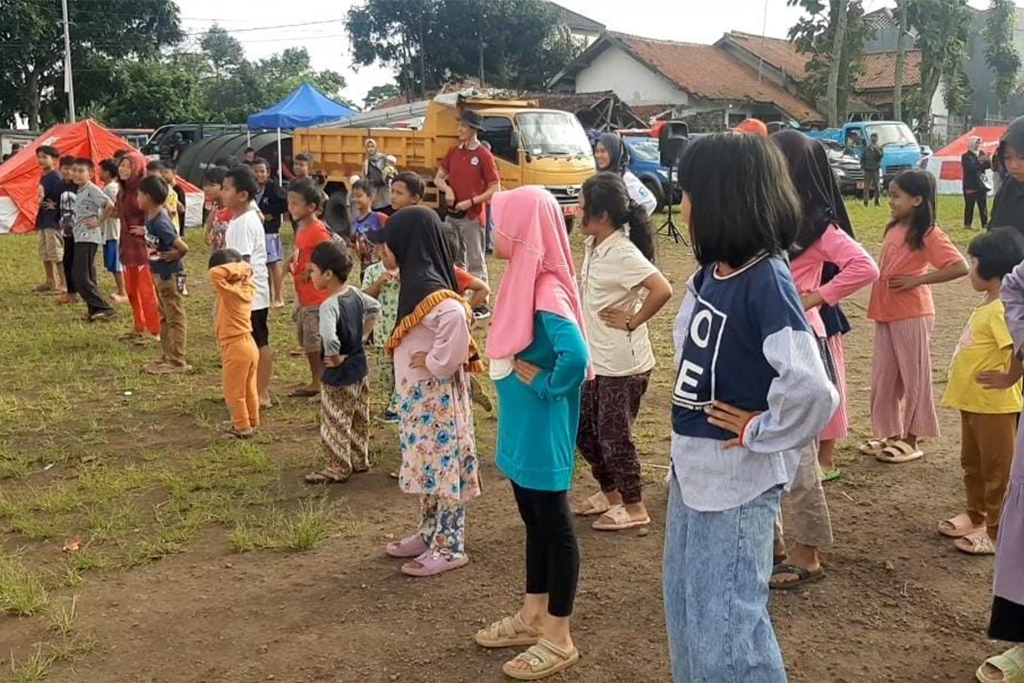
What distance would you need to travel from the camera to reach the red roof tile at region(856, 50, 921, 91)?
144ft

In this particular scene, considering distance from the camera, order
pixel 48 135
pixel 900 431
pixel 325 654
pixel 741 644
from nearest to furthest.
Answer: pixel 741 644 → pixel 325 654 → pixel 900 431 → pixel 48 135

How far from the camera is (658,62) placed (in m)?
38.0

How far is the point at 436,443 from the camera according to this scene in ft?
13.7

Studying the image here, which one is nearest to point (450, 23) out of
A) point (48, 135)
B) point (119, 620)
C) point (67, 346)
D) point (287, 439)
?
point (48, 135)

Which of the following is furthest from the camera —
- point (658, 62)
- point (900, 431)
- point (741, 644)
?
point (658, 62)

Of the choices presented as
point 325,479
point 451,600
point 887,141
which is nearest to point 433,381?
point 451,600

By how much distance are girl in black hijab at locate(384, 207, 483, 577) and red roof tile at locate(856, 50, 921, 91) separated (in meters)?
43.4

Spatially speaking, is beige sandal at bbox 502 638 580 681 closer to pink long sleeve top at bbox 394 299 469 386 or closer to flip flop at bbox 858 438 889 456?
pink long sleeve top at bbox 394 299 469 386

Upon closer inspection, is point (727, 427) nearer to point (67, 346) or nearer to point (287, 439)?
point (287, 439)

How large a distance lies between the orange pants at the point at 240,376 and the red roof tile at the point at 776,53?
39.0 metres

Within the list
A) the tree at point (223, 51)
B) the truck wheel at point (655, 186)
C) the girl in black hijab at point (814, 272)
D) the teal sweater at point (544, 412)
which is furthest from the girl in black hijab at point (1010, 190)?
the tree at point (223, 51)

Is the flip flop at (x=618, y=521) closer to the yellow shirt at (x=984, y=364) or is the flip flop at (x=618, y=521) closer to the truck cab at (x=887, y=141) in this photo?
the yellow shirt at (x=984, y=364)

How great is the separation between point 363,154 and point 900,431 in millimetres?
13076

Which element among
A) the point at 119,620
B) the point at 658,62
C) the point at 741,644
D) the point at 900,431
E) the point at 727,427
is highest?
the point at 658,62
